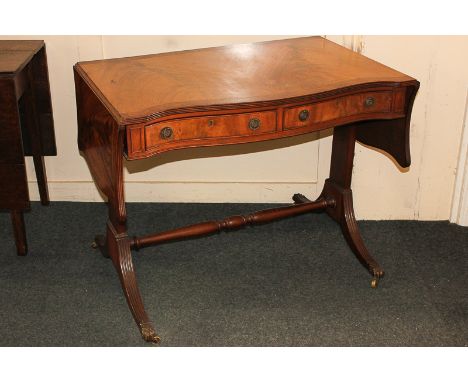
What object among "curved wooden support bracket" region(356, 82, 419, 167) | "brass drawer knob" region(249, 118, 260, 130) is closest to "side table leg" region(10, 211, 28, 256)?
"brass drawer knob" region(249, 118, 260, 130)

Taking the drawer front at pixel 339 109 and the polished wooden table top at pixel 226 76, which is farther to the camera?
the drawer front at pixel 339 109

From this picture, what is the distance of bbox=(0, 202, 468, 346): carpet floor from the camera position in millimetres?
2496

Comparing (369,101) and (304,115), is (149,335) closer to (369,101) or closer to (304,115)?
(304,115)

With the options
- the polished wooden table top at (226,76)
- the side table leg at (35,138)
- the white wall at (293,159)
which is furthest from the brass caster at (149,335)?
the side table leg at (35,138)

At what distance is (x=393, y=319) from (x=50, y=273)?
1446mm

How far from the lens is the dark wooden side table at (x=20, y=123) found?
2.60 meters

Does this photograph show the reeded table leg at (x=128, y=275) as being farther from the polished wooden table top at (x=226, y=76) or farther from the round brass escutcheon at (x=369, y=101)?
the round brass escutcheon at (x=369, y=101)

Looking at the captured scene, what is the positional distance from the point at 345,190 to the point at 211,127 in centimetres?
102

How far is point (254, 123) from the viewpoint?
2.24 m

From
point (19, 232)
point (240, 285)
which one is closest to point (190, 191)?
point (240, 285)

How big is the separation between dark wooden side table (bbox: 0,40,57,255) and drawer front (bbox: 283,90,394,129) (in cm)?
110

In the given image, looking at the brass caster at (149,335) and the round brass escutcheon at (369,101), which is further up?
the round brass escutcheon at (369,101)

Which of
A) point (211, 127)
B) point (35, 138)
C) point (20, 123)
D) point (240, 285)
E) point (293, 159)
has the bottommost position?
point (240, 285)

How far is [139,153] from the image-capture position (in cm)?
215
